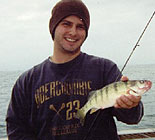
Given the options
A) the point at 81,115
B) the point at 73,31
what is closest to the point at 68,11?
the point at 73,31

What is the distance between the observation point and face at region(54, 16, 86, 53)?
3.07m

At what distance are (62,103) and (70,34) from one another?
0.87 meters

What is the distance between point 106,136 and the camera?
2865 mm

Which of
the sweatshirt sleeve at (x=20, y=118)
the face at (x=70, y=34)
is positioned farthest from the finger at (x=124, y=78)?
the sweatshirt sleeve at (x=20, y=118)

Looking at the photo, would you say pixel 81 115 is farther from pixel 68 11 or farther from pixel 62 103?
pixel 68 11

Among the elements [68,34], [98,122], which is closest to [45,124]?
[98,122]

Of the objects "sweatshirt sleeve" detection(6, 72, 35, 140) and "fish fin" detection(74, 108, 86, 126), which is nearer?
"fish fin" detection(74, 108, 86, 126)

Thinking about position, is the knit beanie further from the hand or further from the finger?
the hand

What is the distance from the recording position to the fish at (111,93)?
2721 mm

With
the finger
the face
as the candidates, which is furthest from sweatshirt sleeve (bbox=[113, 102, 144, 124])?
the face

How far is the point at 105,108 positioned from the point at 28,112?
3.29ft

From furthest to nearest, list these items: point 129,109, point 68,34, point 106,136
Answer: point 68,34, point 106,136, point 129,109

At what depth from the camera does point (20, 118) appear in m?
3.16

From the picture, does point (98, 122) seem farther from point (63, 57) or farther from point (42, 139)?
point (63, 57)
